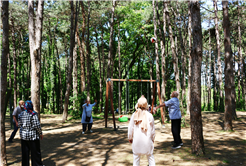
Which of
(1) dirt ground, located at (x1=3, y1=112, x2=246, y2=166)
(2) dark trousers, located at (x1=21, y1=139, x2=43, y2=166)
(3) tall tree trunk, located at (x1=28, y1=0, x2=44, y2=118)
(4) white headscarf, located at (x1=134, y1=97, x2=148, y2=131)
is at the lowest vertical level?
(1) dirt ground, located at (x1=3, y1=112, x2=246, y2=166)

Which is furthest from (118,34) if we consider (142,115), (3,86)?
(142,115)

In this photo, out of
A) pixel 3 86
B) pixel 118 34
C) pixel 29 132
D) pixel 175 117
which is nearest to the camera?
pixel 29 132

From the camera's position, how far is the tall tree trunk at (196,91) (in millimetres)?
5562

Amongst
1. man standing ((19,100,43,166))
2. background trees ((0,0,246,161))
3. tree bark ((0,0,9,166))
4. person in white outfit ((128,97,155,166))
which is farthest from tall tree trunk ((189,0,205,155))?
tree bark ((0,0,9,166))

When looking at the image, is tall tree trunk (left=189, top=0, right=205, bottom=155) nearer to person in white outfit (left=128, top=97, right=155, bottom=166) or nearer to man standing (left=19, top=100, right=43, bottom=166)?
person in white outfit (left=128, top=97, right=155, bottom=166)

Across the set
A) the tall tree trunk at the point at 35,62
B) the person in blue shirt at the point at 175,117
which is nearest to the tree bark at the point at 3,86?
the tall tree trunk at the point at 35,62

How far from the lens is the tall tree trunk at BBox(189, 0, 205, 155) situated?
18.2 feet

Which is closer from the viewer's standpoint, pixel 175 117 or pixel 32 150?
pixel 32 150

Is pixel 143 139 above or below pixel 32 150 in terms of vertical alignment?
above

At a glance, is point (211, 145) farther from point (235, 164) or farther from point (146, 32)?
point (146, 32)

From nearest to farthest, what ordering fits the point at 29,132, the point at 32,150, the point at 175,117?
the point at 29,132 < the point at 32,150 < the point at 175,117

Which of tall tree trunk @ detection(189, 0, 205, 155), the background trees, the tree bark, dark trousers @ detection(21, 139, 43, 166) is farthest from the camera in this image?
the background trees

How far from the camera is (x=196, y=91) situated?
5.64 metres

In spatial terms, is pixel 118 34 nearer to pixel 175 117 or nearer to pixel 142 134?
pixel 175 117
